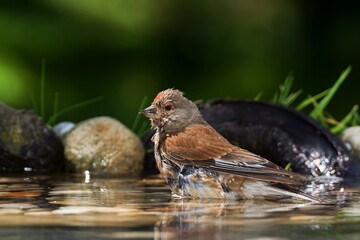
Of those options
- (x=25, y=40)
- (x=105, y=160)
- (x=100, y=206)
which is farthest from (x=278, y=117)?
(x=25, y=40)

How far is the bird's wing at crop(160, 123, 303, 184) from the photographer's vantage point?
183 inches

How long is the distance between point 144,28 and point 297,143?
4777mm

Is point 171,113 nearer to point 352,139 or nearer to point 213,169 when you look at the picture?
point 213,169

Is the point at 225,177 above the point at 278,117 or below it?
below

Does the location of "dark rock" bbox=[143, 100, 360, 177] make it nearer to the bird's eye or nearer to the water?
the water

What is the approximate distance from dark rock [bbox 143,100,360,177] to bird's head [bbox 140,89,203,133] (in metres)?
1.08

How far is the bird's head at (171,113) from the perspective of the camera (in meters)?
5.22

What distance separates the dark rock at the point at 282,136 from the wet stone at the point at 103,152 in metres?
0.16

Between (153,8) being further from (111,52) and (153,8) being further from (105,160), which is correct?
(105,160)

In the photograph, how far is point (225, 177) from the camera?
482 cm

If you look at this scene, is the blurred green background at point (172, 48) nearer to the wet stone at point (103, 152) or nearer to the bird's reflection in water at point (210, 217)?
the wet stone at point (103, 152)

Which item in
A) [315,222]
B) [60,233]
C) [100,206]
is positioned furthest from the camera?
[100,206]

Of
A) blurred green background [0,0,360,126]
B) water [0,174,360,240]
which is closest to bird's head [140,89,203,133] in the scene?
water [0,174,360,240]

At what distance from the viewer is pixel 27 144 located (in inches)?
247
